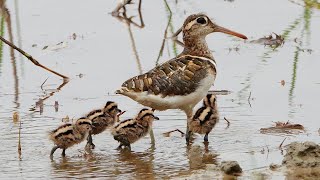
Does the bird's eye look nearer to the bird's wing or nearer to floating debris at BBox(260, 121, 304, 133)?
the bird's wing

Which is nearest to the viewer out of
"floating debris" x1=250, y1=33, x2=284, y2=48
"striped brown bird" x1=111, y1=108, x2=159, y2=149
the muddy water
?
the muddy water

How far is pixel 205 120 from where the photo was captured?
10594 millimetres

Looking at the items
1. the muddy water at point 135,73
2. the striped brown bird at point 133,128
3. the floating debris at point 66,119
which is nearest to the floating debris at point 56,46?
the muddy water at point 135,73

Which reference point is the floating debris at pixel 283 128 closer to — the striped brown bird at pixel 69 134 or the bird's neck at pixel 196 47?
the bird's neck at pixel 196 47

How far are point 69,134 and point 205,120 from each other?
141 centimetres

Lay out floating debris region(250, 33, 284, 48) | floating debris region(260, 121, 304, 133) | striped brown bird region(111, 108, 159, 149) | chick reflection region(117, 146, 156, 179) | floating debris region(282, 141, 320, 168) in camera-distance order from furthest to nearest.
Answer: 1. floating debris region(250, 33, 284, 48)
2. floating debris region(260, 121, 304, 133)
3. striped brown bird region(111, 108, 159, 149)
4. chick reflection region(117, 146, 156, 179)
5. floating debris region(282, 141, 320, 168)

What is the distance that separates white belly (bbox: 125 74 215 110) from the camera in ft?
34.2

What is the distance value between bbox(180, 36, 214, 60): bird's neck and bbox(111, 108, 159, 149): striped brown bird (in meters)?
0.97

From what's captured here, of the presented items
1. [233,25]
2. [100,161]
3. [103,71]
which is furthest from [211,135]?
[233,25]

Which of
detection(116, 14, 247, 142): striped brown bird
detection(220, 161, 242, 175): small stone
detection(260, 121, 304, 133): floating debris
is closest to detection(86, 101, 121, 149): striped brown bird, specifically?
detection(116, 14, 247, 142): striped brown bird

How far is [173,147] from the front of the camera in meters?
10.5

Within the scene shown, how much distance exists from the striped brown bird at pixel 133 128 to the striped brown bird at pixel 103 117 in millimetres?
246

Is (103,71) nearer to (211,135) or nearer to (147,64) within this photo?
(147,64)

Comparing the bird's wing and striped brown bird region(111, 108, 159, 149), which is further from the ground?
the bird's wing
